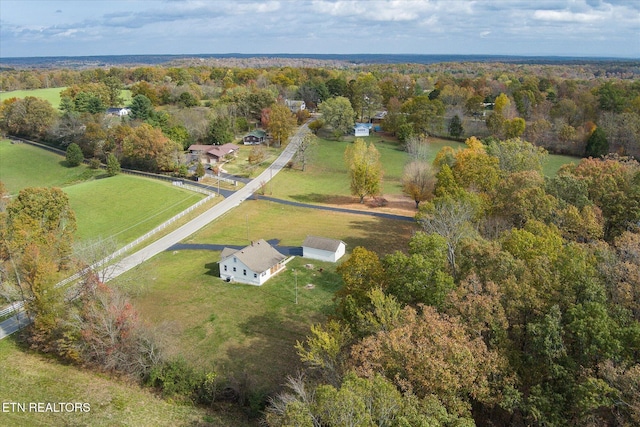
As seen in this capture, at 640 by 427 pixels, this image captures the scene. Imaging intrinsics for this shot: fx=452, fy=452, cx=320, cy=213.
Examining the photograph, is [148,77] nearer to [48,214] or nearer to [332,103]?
[332,103]

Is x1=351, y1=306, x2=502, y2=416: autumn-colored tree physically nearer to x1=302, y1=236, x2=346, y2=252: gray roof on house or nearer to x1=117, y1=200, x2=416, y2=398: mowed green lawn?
x1=117, y1=200, x2=416, y2=398: mowed green lawn

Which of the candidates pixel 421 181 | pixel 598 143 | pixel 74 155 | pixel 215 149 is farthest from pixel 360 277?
pixel 598 143

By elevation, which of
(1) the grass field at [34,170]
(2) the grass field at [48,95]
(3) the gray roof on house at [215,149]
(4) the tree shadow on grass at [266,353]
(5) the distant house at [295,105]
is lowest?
(4) the tree shadow on grass at [266,353]

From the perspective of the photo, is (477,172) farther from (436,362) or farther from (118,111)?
(118,111)

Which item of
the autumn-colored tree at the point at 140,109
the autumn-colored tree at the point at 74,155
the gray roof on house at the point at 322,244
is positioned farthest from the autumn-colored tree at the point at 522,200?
the autumn-colored tree at the point at 140,109

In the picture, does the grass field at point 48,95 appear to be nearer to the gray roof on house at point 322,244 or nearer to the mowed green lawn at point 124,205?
the mowed green lawn at point 124,205

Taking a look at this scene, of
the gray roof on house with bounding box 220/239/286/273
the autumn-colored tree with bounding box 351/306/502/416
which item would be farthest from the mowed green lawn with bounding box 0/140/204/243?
the autumn-colored tree with bounding box 351/306/502/416

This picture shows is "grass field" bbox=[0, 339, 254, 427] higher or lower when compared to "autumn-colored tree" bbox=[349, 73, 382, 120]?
lower
